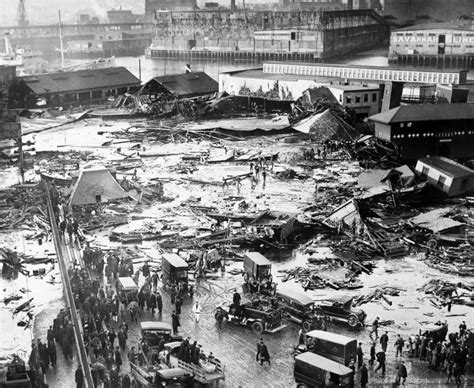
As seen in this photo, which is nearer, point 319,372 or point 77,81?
point 319,372

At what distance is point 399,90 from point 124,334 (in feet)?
131

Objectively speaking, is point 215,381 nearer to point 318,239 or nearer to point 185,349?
point 185,349

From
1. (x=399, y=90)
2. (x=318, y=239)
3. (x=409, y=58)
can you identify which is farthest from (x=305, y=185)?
(x=409, y=58)

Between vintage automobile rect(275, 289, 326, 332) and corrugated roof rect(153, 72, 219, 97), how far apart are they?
49912 mm

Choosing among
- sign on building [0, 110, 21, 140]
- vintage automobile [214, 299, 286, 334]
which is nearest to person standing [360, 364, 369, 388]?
vintage automobile [214, 299, 286, 334]

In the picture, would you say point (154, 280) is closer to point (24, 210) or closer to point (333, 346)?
point (333, 346)

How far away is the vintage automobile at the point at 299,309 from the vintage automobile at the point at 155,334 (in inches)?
156

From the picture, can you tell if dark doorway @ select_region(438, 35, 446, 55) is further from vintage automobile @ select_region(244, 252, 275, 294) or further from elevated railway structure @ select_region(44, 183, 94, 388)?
vintage automobile @ select_region(244, 252, 275, 294)

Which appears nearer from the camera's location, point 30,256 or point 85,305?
point 85,305

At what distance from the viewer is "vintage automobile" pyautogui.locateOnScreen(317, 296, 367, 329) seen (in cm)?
2070

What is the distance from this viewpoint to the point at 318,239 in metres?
29.2

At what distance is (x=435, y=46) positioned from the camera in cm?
9344

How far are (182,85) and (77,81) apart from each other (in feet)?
37.6

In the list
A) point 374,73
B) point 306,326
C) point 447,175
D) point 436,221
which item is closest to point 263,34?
point 374,73
